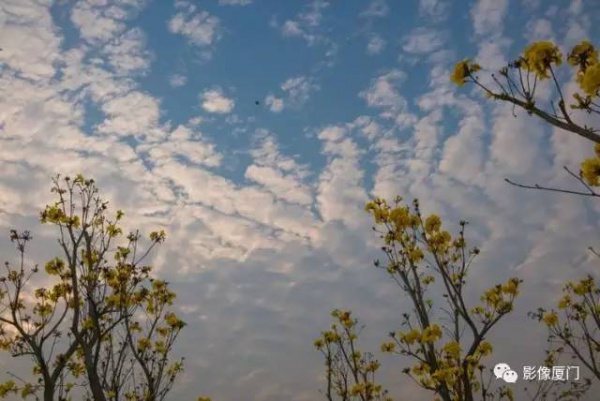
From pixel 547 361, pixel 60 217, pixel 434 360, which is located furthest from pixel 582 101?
pixel 547 361

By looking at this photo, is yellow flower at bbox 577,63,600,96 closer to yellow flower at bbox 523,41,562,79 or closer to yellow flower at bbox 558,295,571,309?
yellow flower at bbox 523,41,562,79

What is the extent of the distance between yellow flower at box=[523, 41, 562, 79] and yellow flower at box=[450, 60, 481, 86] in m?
0.35

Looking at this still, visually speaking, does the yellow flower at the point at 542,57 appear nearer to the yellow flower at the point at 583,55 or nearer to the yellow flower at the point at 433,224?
the yellow flower at the point at 583,55

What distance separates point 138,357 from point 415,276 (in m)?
4.71

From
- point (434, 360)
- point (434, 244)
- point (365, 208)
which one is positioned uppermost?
point (365, 208)

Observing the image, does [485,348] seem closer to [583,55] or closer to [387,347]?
[387,347]

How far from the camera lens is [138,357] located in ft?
26.0

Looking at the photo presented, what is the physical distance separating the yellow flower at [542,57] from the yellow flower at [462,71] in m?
0.35

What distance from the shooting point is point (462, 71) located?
330 cm

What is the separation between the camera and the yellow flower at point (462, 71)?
10.7ft

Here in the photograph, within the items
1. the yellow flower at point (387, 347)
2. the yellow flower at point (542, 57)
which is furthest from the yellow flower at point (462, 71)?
the yellow flower at point (387, 347)

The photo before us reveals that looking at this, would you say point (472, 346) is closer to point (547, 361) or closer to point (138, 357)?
point (138, 357)

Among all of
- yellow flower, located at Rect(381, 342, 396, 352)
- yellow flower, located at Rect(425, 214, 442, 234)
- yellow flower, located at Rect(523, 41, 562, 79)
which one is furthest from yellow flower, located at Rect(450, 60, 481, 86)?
yellow flower, located at Rect(381, 342, 396, 352)

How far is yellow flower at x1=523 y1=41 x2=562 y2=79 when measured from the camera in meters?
2.91
